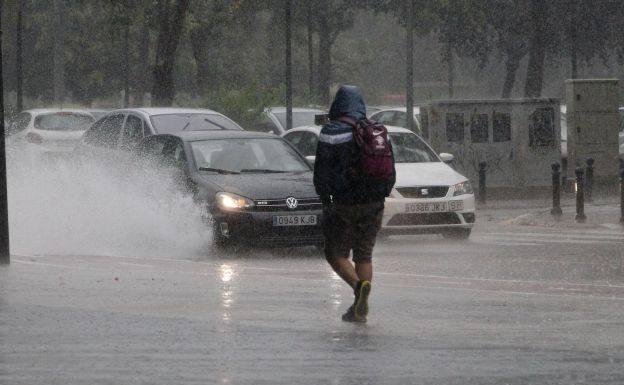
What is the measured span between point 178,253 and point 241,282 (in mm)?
4025

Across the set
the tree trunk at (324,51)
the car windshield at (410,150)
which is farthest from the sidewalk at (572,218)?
the tree trunk at (324,51)

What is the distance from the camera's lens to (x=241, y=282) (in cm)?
1382

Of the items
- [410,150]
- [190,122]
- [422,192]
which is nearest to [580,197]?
[410,150]

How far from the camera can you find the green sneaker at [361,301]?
10.8 metres

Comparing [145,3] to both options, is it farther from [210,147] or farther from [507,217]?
[210,147]

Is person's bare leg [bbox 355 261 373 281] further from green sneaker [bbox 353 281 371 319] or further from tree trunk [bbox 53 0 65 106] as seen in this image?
tree trunk [bbox 53 0 65 106]

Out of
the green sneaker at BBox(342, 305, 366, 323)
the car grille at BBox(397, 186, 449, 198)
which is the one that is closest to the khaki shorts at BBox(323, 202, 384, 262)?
the green sneaker at BBox(342, 305, 366, 323)

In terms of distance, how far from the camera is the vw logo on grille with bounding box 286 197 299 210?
56.7ft

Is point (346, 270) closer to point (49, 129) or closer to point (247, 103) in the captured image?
point (247, 103)

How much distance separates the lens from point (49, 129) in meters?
36.7

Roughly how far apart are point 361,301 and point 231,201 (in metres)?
6.75

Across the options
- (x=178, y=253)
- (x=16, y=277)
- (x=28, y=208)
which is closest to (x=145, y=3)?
(x=28, y=208)

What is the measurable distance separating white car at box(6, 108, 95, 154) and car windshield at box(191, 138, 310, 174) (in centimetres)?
1695

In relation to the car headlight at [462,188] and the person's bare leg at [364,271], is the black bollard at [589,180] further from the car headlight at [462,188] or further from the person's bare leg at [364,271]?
the person's bare leg at [364,271]
